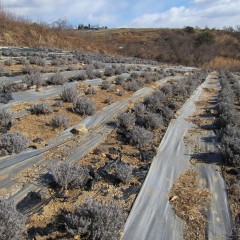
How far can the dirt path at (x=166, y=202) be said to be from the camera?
18.0ft

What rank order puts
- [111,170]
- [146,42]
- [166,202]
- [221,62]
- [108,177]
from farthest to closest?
[146,42] → [221,62] → [111,170] → [108,177] → [166,202]

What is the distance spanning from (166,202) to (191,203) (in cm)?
48

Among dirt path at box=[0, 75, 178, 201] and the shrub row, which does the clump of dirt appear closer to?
the shrub row

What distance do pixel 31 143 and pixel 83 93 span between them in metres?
6.18

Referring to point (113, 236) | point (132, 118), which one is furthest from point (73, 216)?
point (132, 118)

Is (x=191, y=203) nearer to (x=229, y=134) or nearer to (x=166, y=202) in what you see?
(x=166, y=202)

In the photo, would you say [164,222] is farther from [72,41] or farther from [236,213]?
[72,41]

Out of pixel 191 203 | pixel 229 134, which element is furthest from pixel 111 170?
pixel 229 134

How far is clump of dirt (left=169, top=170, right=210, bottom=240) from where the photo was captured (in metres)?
5.62

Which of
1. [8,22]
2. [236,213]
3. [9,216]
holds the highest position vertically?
[8,22]

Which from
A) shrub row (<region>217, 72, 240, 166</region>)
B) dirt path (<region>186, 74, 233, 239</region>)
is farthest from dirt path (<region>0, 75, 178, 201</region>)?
shrub row (<region>217, 72, 240, 166</region>)

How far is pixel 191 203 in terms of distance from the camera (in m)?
6.36

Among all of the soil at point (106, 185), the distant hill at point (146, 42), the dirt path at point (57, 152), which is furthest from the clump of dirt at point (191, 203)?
the distant hill at point (146, 42)

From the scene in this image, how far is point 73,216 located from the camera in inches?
207
